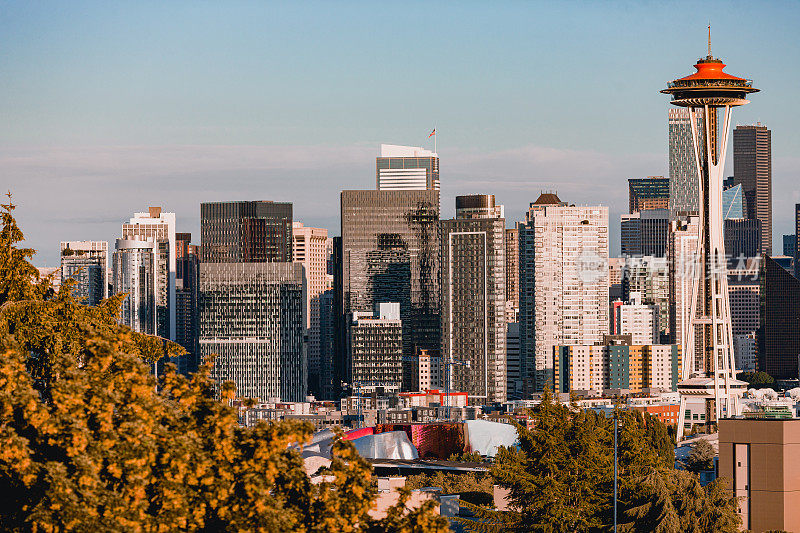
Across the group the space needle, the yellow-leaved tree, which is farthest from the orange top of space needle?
the yellow-leaved tree

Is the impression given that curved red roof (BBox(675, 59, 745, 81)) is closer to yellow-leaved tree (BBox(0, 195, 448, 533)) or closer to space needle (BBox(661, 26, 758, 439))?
space needle (BBox(661, 26, 758, 439))

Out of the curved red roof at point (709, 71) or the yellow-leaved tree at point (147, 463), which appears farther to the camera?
the curved red roof at point (709, 71)

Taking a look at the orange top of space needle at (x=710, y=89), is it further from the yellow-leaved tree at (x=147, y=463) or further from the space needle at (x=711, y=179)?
the yellow-leaved tree at (x=147, y=463)

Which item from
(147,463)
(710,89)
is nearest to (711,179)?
(710,89)

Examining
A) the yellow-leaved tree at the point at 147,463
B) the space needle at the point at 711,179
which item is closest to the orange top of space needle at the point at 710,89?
the space needle at the point at 711,179

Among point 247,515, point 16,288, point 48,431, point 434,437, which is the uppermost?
point 16,288

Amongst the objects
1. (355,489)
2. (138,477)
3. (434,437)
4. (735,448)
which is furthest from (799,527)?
(434,437)

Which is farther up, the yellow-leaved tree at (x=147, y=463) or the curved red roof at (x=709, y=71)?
the curved red roof at (x=709, y=71)

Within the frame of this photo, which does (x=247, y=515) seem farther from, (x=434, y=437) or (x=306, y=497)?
(x=434, y=437)
